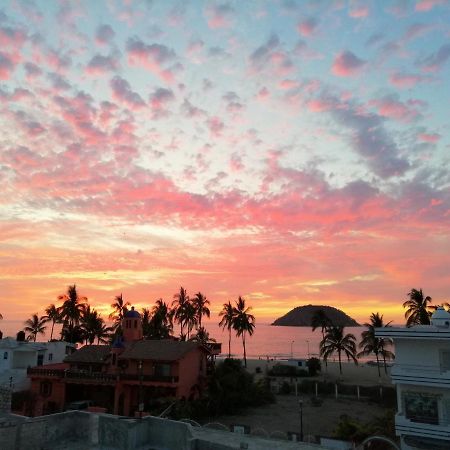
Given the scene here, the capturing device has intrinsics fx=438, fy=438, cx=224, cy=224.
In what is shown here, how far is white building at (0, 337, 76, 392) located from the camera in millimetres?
52600

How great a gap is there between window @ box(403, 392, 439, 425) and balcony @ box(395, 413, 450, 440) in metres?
0.15

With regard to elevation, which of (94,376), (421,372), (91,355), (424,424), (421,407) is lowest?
(424,424)

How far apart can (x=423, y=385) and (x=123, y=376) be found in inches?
1172

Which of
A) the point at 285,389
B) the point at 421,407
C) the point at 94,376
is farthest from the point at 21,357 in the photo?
the point at 421,407

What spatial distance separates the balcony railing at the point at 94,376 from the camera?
45656 mm

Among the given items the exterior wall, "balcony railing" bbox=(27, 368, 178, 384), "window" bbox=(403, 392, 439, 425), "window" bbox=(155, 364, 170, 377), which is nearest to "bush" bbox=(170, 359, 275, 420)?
"balcony railing" bbox=(27, 368, 178, 384)

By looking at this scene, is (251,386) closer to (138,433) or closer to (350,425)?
(350,425)

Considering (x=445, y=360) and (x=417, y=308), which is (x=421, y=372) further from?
(x=417, y=308)

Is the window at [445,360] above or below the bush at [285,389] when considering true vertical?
above

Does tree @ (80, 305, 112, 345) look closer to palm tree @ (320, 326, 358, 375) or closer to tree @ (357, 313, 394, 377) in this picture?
palm tree @ (320, 326, 358, 375)

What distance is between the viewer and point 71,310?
81.1 metres

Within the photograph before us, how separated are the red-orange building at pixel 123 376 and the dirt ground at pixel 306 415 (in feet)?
20.3

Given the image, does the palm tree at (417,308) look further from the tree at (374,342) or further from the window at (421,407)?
the window at (421,407)

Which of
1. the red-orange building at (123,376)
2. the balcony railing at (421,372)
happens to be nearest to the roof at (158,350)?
the red-orange building at (123,376)
